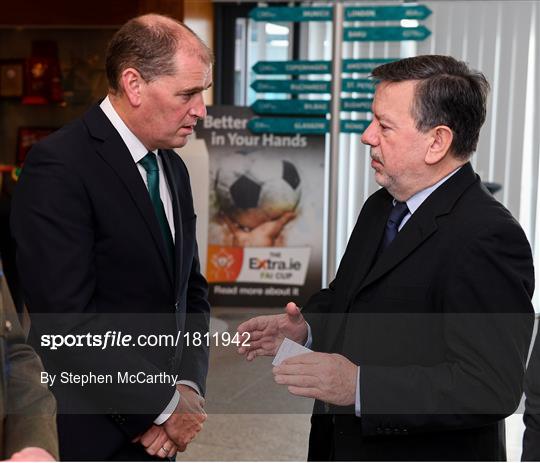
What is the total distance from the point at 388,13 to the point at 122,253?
14.3 feet

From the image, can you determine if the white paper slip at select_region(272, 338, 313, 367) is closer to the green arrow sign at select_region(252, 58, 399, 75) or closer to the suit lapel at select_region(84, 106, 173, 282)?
the suit lapel at select_region(84, 106, 173, 282)

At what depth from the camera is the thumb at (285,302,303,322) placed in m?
1.82

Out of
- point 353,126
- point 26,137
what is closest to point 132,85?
point 353,126

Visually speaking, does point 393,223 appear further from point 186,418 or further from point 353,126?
point 353,126

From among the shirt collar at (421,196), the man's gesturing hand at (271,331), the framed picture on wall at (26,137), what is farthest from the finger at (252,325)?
the framed picture on wall at (26,137)

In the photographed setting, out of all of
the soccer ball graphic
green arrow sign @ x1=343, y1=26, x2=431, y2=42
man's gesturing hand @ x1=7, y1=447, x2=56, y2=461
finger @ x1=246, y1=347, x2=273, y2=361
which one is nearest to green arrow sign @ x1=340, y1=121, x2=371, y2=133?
the soccer ball graphic

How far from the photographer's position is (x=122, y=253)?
5.83ft

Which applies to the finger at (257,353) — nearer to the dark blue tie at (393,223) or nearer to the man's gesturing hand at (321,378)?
the man's gesturing hand at (321,378)

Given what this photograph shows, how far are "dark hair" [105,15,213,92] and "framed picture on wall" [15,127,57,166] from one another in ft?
17.2

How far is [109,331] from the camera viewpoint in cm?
169

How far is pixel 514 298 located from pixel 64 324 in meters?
0.89

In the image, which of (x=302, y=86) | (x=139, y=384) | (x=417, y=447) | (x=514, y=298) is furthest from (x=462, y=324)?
(x=302, y=86)

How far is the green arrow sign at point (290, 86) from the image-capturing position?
605 cm

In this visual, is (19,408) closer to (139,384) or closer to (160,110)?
(139,384)
